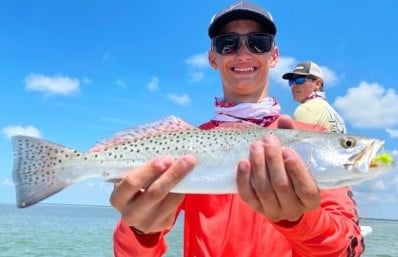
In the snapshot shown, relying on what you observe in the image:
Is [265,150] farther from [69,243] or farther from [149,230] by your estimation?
[69,243]

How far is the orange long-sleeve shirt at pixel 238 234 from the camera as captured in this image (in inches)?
143

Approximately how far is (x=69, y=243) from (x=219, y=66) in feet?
123

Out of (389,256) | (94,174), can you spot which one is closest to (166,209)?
(94,174)

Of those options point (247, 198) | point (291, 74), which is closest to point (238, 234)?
point (247, 198)

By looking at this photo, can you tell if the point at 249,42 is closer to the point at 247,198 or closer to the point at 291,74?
the point at 247,198

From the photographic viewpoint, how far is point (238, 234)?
154 inches

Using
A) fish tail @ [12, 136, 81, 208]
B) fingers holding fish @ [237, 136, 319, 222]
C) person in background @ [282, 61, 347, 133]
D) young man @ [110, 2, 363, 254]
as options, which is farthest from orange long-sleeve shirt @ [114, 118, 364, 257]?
person in background @ [282, 61, 347, 133]

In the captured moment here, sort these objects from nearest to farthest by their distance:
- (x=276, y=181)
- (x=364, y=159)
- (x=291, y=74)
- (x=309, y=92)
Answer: (x=276, y=181) < (x=364, y=159) < (x=309, y=92) < (x=291, y=74)

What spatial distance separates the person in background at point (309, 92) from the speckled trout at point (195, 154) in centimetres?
392

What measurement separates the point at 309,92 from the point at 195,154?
5.10 metres

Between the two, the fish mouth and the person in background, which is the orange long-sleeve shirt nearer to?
the fish mouth

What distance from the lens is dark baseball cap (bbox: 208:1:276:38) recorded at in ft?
14.9

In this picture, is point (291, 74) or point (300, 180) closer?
point (300, 180)

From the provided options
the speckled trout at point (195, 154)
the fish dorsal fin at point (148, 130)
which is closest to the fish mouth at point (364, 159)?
the speckled trout at point (195, 154)
